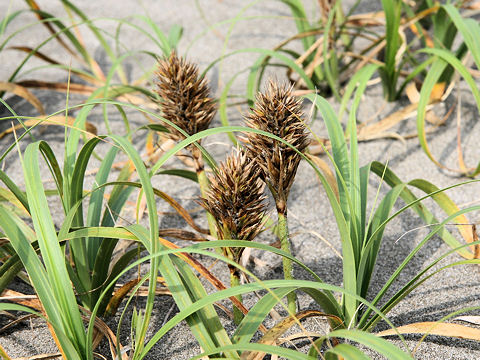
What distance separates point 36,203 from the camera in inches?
42.1

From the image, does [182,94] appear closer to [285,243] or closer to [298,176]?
[285,243]

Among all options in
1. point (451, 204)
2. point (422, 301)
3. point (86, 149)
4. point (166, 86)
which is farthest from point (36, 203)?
point (451, 204)

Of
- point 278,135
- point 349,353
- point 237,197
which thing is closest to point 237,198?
point 237,197

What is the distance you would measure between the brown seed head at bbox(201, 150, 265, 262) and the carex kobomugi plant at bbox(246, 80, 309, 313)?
3cm

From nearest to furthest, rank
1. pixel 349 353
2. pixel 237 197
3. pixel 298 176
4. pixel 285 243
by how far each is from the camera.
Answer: pixel 349 353, pixel 237 197, pixel 285 243, pixel 298 176

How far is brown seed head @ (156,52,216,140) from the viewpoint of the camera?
129cm

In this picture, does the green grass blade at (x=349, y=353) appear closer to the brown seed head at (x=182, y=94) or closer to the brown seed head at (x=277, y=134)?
the brown seed head at (x=277, y=134)

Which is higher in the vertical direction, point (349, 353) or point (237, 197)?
point (237, 197)

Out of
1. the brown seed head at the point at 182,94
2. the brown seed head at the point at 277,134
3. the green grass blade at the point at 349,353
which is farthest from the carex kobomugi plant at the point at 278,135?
the green grass blade at the point at 349,353

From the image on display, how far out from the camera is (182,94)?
4.22ft

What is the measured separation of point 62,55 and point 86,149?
1.79 m

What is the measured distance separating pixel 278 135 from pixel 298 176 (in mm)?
926

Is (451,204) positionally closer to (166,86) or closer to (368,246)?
(368,246)

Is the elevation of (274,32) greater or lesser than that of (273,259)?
greater
